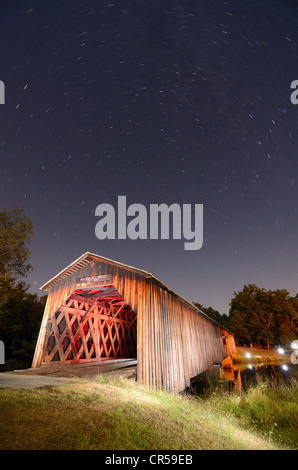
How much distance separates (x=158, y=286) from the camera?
404 inches

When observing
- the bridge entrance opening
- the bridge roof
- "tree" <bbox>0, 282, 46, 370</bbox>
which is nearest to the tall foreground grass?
the bridge roof

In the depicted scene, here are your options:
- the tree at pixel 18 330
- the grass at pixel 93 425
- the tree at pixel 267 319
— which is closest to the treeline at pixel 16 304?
the tree at pixel 18 330

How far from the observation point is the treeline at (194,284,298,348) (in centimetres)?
4112

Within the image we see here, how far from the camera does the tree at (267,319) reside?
135 feet

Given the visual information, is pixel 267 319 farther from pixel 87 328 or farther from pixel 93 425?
pixel 93 425

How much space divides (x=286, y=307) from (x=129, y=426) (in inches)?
1807

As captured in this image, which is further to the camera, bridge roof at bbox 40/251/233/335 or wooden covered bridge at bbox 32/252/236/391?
bridge roof at bbox 40/251/233/335

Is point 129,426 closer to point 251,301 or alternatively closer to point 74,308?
point 74,308

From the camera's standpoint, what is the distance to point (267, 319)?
42906 millimetres

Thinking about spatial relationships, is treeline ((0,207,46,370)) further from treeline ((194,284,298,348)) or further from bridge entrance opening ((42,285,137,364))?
treeline ((194,284,298,348))

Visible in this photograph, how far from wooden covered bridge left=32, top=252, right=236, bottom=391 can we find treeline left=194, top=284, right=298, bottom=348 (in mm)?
31000

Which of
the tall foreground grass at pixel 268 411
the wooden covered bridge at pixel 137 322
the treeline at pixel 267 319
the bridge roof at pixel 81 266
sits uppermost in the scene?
the bridge roof at pixel 81 266

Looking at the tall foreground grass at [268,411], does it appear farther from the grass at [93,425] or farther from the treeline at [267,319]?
the treeline at [267,319]
